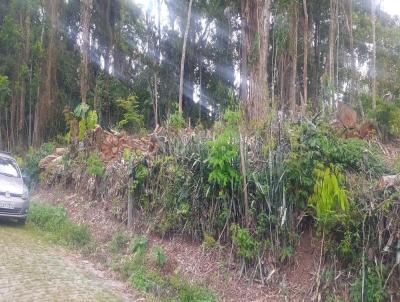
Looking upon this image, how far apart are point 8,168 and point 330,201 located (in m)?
7.91

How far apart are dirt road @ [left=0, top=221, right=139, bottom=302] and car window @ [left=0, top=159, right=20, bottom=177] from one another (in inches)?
73.9

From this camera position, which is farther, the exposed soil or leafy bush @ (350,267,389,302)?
the exposed soil

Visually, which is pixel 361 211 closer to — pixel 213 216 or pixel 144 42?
pixel 213 216

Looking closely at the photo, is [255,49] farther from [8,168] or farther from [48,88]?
[48,88]

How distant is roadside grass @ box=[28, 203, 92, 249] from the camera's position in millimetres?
9219

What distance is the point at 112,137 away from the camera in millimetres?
12375

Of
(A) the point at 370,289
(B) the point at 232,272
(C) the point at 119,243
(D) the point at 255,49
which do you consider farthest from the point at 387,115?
(C) the point at 119,243

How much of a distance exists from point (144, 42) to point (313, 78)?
9.67 m

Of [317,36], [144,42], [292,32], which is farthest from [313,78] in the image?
[144,42]

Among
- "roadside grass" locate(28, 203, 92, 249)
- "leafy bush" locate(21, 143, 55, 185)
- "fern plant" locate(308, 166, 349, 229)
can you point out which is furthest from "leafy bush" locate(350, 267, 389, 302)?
"leafy bush" locate(21, 143, 55, 185)

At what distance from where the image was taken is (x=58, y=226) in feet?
33.1

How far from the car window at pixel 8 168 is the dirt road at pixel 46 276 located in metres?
1.88

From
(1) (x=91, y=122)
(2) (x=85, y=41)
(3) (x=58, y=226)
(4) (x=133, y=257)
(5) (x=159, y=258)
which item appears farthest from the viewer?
(2) (x=85, y=41)

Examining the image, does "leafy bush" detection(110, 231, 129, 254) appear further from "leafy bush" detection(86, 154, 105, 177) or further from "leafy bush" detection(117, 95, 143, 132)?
"leafy bush" detection(117, 95, 143, 132)
